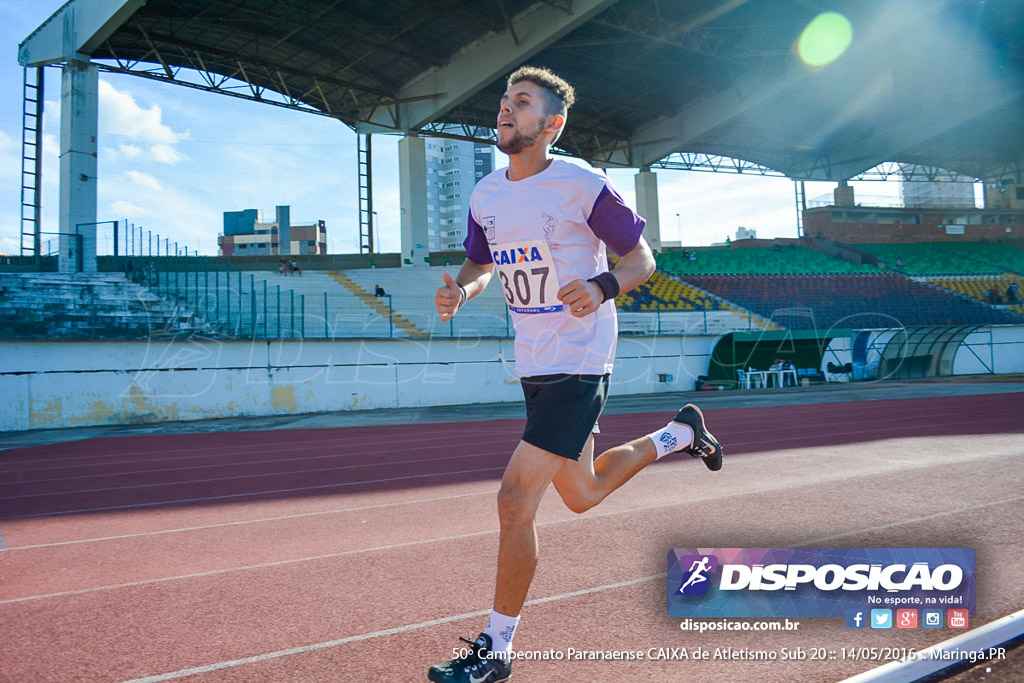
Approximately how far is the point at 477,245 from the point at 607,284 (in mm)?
787

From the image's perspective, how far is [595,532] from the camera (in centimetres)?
466

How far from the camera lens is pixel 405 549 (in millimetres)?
4449

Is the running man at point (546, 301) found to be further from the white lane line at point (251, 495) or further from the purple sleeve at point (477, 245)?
the white lane line at point (251, 495)

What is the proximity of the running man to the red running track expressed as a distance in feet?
1.53

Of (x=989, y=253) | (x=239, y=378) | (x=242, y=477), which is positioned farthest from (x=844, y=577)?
(x=989, y=253)

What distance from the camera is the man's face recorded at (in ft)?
9.22

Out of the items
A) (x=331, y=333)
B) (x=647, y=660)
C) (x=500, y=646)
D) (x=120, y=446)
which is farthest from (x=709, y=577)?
(x=331, y=333)

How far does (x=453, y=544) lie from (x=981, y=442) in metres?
7.09

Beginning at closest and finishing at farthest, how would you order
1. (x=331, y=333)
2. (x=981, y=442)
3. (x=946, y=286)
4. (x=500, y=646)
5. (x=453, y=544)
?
(x=500, y=646)
(x=453, y=544)
(x=981, y=442)
(x=331, y=333)
(x=946, y=286)

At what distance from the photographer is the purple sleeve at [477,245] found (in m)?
3.07

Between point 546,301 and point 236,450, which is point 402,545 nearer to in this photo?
point 546,301

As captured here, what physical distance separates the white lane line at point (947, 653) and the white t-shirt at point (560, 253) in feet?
4.46

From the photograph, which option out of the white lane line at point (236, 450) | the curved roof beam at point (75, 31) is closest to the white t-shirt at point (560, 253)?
the white lane line at point (236, 450)

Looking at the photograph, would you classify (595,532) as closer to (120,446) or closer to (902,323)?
(120,446)
